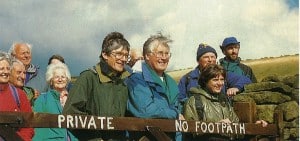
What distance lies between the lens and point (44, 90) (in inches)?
213

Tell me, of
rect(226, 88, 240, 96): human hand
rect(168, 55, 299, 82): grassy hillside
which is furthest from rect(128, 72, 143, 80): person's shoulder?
rect(168, 55, 299, 82): grassy hillside

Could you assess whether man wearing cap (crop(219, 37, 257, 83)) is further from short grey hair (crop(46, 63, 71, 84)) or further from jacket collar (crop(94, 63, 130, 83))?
short grey hair (crop(46, 63, 71, 84))

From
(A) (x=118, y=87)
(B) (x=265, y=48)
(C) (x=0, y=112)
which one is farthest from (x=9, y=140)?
(B) (x=265, y=48)

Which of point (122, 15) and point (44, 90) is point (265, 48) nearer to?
point (122, 15)

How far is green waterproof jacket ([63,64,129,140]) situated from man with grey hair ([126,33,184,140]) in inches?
7.2

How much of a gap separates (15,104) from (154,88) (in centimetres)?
125

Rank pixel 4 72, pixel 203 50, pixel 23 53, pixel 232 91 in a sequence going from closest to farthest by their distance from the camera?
1. pixel 4 72
2. pixel 23 53
3. pixel 203 50
4. pixel 232 91

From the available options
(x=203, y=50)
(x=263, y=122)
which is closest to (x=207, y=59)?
(x=203, y=50)

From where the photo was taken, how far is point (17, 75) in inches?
208

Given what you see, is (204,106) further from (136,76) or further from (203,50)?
(203,50)

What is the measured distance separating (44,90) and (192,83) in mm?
1717

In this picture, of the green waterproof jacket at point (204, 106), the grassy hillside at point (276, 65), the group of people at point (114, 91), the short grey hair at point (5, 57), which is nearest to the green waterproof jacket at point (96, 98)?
the group of people at point (114, 91)

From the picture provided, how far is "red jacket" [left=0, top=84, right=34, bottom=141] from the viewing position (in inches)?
200

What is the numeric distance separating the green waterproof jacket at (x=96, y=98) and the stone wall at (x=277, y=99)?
185cm
